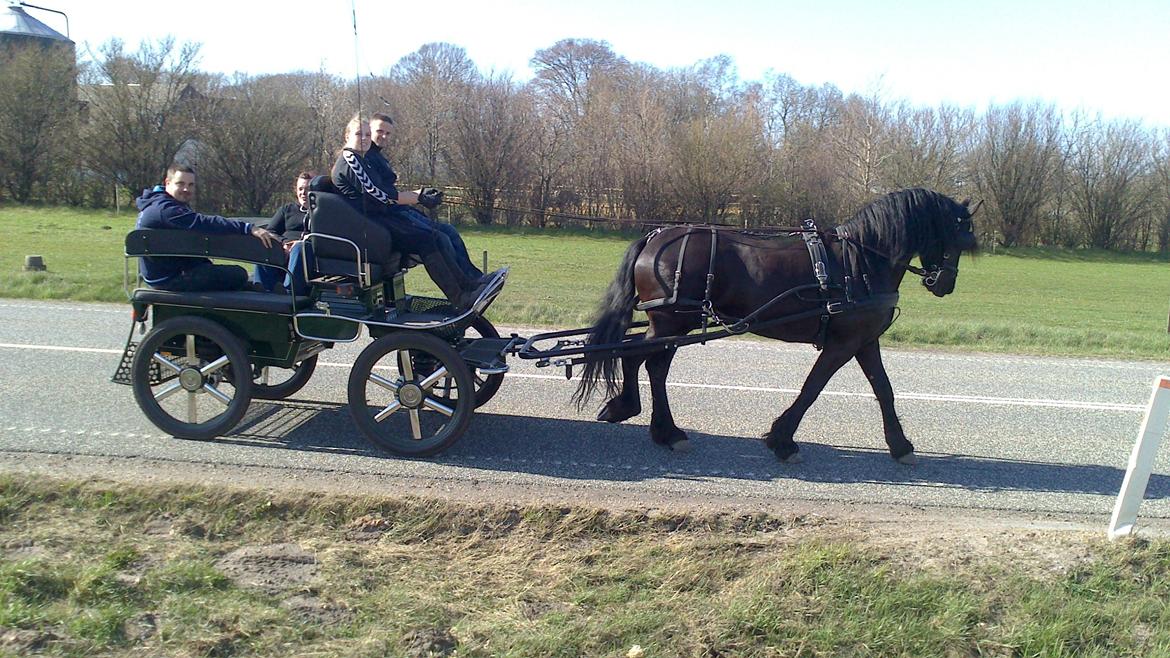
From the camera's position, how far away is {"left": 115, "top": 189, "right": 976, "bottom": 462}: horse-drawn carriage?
219 inches

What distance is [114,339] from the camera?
901cm

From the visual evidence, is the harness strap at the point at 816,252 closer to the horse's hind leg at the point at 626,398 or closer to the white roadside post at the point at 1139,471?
the horse's hind leg at the point at 626,398

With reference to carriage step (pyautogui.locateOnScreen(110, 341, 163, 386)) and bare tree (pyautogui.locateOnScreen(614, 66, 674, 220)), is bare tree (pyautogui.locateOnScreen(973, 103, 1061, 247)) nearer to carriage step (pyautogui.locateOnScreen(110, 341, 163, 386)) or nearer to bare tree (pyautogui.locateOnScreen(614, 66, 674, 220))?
bare tree (pyautogui.locateOnScreen(614, 66, 674, 220))

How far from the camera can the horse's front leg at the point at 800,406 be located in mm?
5727

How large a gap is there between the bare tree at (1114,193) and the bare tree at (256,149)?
38.1m

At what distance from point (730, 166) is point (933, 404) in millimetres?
27699

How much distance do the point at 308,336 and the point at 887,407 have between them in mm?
3817

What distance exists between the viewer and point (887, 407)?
577 cm

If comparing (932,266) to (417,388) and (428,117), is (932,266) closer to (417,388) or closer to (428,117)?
(417,388)

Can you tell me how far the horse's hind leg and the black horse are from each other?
2cm

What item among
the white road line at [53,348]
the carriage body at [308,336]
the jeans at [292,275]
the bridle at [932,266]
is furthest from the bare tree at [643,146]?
the carriage body at [308,336]

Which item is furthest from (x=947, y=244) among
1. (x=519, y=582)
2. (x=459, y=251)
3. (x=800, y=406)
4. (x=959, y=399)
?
(x=519, y=582)

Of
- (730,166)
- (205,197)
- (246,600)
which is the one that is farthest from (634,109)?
(246,600)

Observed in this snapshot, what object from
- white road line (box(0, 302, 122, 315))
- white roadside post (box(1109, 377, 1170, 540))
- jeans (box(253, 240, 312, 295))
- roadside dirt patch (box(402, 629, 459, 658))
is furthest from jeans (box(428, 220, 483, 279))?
white road line (box(0, 302, 122, 315))
